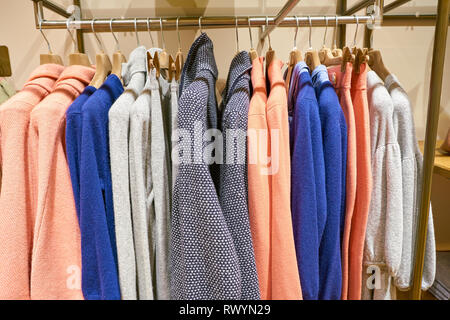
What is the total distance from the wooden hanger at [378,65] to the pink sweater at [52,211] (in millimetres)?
773

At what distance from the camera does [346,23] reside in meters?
0.79

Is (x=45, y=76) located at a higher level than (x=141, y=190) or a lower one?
higher

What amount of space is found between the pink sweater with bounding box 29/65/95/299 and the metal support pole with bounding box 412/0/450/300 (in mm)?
692

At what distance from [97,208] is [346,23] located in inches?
33.0

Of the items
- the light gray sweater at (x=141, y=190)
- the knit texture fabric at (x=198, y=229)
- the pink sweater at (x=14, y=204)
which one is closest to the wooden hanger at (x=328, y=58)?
the knit texture fabric at (x=198, y=229)

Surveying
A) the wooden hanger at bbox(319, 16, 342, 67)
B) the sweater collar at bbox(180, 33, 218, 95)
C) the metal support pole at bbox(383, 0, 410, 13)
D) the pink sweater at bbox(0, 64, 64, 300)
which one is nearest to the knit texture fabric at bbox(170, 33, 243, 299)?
the sweater collar at bbox(180, 33, 218, 95)

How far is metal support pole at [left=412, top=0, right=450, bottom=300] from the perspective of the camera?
16.9 inches

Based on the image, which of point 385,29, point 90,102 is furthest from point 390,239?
point 385,29

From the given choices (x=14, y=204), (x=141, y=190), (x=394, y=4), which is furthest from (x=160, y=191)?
(x=394, y=4)

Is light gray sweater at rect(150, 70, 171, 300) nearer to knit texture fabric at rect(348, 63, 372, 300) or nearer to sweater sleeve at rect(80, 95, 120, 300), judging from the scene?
sweater sleeve at rect(80, 95, 120, 300)

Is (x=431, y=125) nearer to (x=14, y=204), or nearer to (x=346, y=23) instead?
(x=346, y=23)

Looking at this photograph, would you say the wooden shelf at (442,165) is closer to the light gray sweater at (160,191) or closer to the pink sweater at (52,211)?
the light gray sweater at (160,191)
